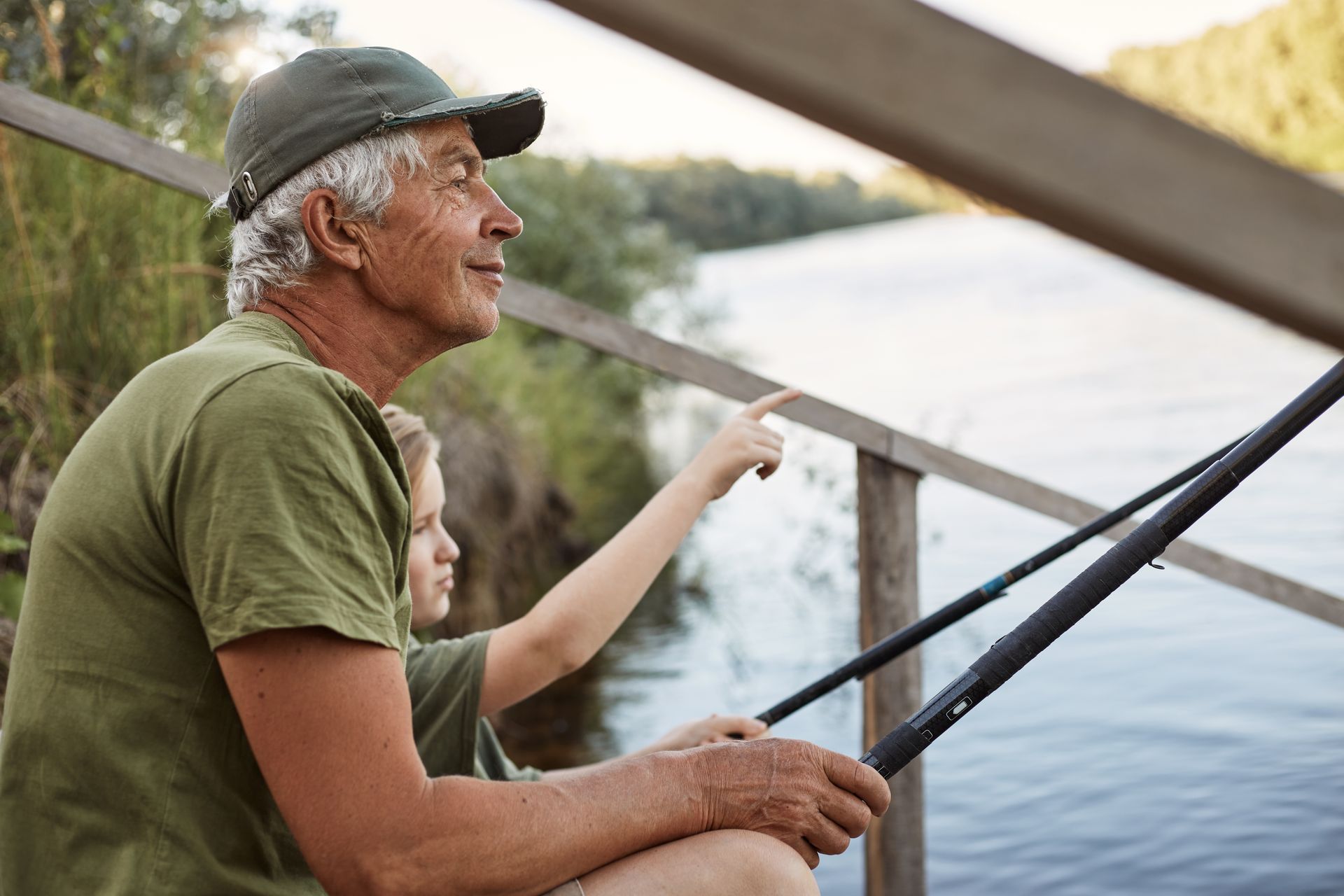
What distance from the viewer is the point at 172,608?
Answer: 3.95ft

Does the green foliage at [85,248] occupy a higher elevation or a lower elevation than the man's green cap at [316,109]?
higher

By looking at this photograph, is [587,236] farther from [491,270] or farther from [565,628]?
[491,270]

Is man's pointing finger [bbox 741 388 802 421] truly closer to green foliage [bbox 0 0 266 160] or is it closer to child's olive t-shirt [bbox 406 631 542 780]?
child's olive t-shirt [bbox 406 631 542 780]

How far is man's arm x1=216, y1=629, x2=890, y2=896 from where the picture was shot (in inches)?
44.4

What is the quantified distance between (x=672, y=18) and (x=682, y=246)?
443 inches

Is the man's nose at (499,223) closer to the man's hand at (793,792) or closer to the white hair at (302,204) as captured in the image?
the white hair at (302,204)

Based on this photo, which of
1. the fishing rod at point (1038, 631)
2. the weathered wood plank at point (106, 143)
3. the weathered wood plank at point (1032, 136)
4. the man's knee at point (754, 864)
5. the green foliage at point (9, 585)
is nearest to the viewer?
the weathered wood plank at point (1032, 136)

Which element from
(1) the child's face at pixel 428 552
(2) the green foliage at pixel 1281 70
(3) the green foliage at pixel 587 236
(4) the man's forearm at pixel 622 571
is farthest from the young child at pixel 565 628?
(3) the green foliage at pixel 587 236

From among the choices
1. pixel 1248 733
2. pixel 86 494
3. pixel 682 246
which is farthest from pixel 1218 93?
pixel 682 246

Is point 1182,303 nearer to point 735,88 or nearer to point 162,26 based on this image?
point 162,26

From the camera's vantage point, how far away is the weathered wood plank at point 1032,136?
0.60 metres

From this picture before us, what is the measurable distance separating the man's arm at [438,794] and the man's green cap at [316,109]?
0.60 m

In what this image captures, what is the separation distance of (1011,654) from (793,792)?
0.94ft

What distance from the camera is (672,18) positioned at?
1.96 feet
